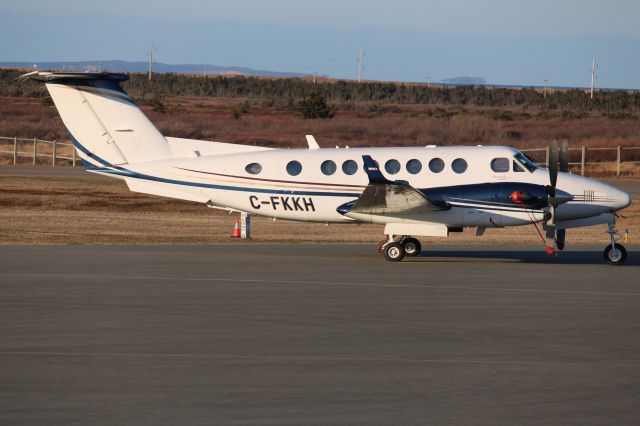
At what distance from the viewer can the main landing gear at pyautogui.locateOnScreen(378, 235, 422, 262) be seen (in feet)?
72.4

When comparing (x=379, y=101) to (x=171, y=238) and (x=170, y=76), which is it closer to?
(x=170, y=76)

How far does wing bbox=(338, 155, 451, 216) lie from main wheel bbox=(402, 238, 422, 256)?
1438 mm

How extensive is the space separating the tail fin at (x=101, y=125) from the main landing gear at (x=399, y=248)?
5.29 m

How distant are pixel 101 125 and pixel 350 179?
5.62 meters

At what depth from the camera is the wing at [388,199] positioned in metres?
21.0

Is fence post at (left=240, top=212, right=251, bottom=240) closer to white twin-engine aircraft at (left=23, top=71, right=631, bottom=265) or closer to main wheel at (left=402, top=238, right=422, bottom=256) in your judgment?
white twin-engine aircraft at (left=23, top=71, right=631, bottom=265)

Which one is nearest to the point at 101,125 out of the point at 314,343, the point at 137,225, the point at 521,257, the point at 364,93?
the point at 137,225

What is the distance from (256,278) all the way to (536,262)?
22.2 ft

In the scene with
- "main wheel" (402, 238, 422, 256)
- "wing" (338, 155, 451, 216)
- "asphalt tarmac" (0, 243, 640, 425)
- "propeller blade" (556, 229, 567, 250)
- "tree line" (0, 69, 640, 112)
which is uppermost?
"tree line" (0, 69, 640, 112)

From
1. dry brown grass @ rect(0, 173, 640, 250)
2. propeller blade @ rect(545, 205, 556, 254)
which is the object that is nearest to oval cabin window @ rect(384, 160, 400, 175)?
propeller blade @ rect(545, 205, 556, 254)

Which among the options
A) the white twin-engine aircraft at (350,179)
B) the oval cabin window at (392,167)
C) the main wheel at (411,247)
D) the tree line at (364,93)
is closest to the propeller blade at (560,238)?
the white twin-engine aircraft at (350,179)

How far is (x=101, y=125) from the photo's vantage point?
2347 cm

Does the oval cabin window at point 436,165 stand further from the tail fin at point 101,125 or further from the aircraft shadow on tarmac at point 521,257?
the tail fin at point 101,125

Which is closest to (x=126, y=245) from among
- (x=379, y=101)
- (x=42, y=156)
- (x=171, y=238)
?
(x=171, y=238)
